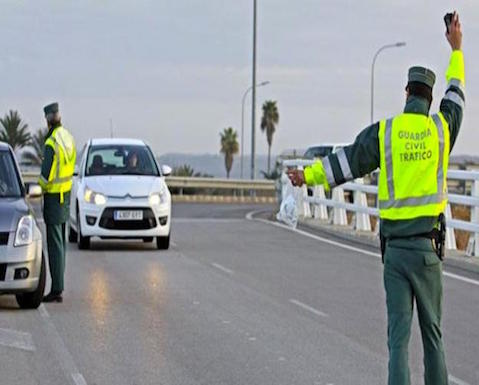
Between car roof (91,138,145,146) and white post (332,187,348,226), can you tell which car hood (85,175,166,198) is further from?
white post (332,187,348,226)

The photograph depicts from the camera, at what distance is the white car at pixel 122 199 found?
20.3m

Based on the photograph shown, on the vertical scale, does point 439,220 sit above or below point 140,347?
above

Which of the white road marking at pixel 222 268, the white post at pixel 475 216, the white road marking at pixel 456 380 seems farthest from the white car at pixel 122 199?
the white road marking at pixel 456 380

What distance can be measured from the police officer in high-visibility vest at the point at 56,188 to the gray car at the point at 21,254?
49cm

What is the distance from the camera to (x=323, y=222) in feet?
88.2

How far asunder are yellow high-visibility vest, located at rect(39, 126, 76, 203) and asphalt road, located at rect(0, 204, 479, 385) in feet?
4.06

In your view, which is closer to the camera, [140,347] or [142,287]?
[140,347]

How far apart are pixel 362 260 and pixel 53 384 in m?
10.7

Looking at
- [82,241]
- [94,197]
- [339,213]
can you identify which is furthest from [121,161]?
[339,213]

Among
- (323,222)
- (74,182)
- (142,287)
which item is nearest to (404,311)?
(142,287)

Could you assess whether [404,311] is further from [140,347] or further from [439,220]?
[140,347]

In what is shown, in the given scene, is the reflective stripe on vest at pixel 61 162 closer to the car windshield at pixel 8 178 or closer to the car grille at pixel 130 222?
the car windshield at pixel 8 178

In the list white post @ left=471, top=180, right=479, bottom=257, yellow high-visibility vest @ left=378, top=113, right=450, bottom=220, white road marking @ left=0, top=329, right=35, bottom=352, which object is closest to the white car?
white post @ left=471, top=180, right=479, bottom=257

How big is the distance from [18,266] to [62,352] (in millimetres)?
2286
